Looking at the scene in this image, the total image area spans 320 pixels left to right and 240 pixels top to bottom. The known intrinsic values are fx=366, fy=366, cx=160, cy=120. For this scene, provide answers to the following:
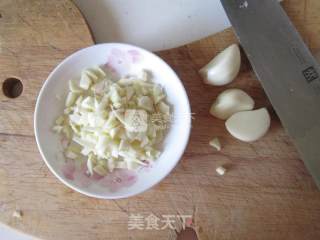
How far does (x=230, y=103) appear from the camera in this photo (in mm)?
949

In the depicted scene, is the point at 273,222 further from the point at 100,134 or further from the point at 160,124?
the point at 100,134

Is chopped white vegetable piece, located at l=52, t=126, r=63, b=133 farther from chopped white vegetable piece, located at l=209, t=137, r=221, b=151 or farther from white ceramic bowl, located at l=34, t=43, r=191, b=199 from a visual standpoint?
chopped white vegetable piece, located at l=209, t=137, r=221, b=151

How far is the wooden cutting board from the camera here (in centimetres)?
94

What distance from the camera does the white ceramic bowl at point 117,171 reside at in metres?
0.90

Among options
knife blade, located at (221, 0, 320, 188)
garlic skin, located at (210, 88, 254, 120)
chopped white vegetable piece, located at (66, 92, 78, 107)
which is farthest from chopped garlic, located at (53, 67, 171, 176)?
knife blade, located at (221, 0, 320, 188)

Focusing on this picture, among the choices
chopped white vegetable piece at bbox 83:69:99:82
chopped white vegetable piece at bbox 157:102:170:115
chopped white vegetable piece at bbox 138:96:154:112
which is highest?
chopped white vegetable piece at bbox 83:69:99:82

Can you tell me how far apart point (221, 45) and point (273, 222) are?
487mm

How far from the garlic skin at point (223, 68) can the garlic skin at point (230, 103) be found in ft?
0.12

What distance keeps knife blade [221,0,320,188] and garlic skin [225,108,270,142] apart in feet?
0.13

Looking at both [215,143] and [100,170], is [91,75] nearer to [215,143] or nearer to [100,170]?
[100,170]

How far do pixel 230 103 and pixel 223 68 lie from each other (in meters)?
0.09

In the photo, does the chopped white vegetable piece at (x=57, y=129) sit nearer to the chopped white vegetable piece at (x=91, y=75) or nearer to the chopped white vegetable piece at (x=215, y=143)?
the chopped white vegetable piece at (x=91, y=75)

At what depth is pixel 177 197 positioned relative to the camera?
3.14 ft

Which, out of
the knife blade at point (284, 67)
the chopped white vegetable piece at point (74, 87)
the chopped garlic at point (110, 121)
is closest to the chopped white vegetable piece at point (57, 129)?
the chopped garlic at point (110, 121)
